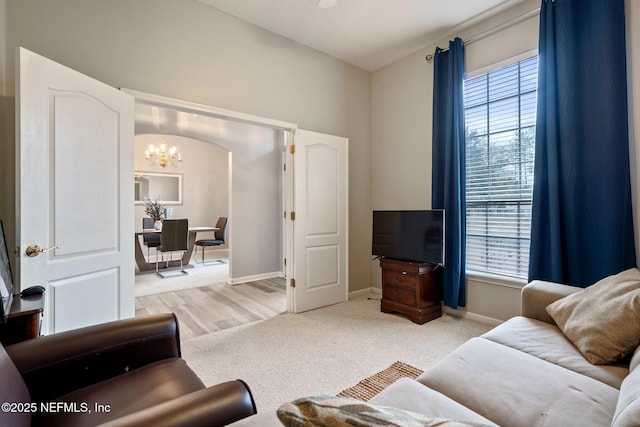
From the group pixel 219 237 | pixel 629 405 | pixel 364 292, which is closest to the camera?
pixel 629 405

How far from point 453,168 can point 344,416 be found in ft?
10.4

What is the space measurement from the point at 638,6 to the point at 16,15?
14.5 ft

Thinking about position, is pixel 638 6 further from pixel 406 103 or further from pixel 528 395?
pixel 528 395

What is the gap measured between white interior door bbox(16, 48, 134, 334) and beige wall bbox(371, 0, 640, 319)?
9.64 ft

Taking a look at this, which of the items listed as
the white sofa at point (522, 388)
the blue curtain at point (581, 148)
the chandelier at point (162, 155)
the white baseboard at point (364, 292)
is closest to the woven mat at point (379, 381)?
the white sofa at point (522, 388)

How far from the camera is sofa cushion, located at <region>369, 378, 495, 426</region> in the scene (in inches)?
41.8

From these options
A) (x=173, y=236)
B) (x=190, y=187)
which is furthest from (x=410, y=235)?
(x=190, y=187)

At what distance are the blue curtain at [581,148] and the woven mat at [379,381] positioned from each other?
4.67 feet

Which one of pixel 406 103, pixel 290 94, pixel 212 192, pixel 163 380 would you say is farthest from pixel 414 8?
pixel 212 192

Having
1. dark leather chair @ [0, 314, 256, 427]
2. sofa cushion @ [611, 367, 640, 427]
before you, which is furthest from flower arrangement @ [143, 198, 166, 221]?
sofa cushion @ [611, 367, 640, 427]

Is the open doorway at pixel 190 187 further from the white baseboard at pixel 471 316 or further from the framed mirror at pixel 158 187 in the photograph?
the white baseboard at pixel 471 316

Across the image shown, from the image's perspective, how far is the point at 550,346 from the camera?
164 cm

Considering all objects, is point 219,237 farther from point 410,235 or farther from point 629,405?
point 629,405

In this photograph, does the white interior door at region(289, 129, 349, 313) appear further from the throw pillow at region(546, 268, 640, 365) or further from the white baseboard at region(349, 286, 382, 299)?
the throw pillow at region(546, 268, 640, 365)
